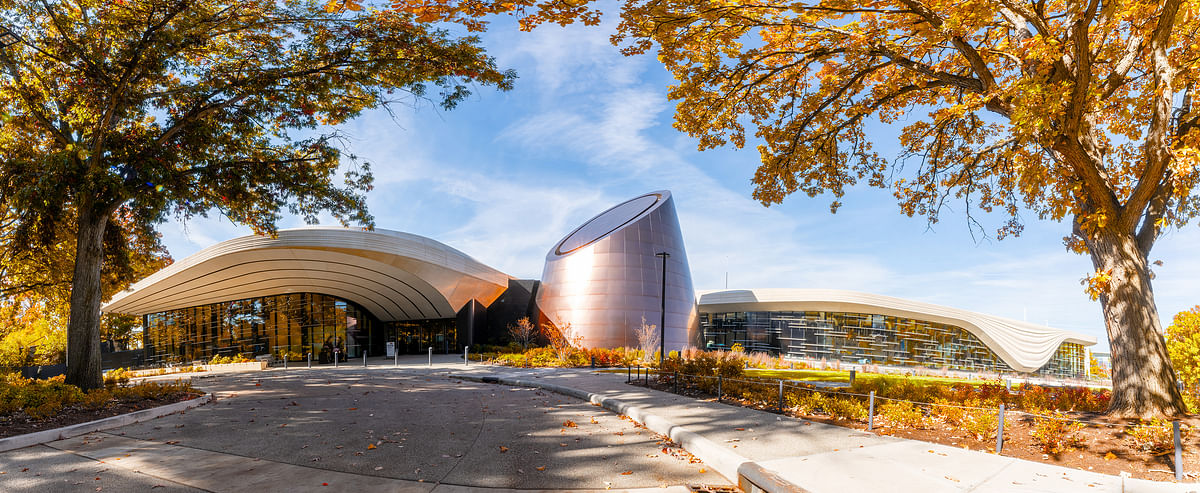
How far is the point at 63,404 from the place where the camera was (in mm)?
11523

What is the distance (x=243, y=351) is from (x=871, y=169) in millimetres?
41740

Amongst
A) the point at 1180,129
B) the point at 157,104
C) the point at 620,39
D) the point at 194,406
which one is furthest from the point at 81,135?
the point at 1180,129

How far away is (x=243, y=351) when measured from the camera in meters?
40.7

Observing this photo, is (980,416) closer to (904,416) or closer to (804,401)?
(904,416)

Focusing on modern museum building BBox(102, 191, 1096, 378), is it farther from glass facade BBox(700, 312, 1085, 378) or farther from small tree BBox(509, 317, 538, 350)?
small tree BBox(509, 317, 538, 350)

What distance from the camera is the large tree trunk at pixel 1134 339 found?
922cm

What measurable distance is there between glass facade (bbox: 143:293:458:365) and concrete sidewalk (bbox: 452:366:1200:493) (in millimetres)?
35874

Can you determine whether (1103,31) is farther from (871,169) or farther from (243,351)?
(243,351)

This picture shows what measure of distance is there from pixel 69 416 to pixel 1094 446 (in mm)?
16351

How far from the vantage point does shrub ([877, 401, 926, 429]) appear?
9.67 m

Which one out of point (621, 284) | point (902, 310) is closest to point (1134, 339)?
point (621, 284)

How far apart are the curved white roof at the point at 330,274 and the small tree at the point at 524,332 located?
110 inches

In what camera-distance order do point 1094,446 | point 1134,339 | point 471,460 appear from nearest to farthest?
point 471,460
point 1094,446
point 1134,339

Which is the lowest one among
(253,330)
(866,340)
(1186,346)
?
(866,340)
